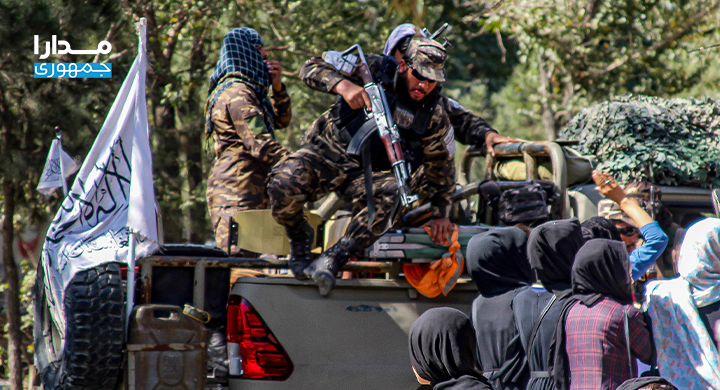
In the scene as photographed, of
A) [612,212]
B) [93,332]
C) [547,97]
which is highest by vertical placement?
[547,97]

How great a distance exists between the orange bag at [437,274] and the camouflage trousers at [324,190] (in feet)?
0.86

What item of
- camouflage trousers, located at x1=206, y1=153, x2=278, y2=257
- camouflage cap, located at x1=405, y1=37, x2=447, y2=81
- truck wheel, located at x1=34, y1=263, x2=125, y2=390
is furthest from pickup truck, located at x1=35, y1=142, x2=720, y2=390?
camouflage trousers, located at x1=206, y1=153, x2=278, y2=257

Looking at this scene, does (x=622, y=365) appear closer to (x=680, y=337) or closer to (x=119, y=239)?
(x=680, y=337)

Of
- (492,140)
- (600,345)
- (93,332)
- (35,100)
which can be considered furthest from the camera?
(35,100)

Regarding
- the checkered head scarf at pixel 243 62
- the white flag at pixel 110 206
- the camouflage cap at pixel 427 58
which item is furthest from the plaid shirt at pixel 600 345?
the checkered head scarf at pixel 243 62

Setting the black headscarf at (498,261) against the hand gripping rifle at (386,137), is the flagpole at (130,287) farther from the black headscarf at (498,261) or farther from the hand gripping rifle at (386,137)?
the black headscarf at (498,261)

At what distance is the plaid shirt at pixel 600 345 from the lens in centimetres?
308

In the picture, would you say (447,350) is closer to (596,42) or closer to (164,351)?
(164,351)

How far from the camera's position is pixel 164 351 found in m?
3.49

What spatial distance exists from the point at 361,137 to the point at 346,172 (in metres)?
0.24

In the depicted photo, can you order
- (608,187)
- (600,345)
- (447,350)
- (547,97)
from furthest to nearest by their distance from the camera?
(547,97) < (608,187) < (600,345) < (447,350)

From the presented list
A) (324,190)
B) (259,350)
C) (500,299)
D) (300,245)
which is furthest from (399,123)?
(259,350)

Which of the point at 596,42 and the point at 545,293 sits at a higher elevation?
the point at 596,42

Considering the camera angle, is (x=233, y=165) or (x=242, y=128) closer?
(x=242, y=128)
